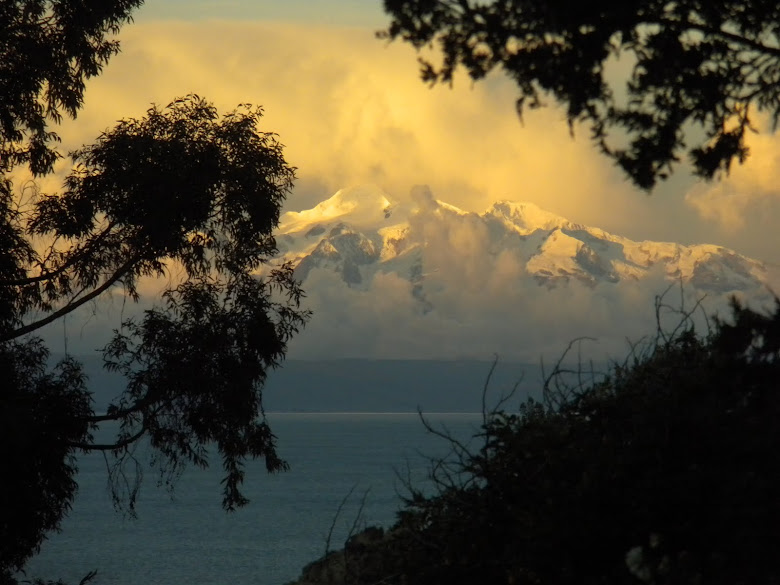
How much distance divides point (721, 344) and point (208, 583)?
5951 cm

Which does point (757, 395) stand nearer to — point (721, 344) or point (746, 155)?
point (721, 344)

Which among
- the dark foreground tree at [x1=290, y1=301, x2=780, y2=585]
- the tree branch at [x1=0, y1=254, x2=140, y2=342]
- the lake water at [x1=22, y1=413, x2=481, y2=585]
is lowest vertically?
the lake water at [x1=22, y1=413, x2=481, y2=585]

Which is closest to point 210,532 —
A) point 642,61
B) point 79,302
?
point 79,302

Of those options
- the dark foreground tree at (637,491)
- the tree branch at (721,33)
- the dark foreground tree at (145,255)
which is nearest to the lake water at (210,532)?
the dark foreground tree at (145,255)

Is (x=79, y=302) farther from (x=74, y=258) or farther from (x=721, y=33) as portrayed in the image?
(x=721, y=33)

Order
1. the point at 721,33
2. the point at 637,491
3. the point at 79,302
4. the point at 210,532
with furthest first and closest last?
1. the point at 210,532
2. the point at 79,302
3. the point at 721,33
4. the point at 637,491

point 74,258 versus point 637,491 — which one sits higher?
point 74,258

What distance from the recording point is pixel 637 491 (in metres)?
7.21

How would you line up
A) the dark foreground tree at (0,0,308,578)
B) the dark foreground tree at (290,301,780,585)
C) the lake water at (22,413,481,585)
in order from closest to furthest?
the dark foreground tree at (290,301,780,585) < the dark foreground tree at (0,0,308,578) < the lake water at (22,413,481,585)

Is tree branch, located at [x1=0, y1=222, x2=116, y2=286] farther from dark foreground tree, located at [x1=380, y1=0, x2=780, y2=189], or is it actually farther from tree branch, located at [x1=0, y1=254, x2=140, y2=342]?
dark foreground tree, located at [x1=380, y1=0, x2=780, y2=189]

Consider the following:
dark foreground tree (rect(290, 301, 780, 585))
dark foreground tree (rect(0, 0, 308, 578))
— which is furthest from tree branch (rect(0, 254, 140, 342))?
dark foreground tree (rect(290, 301, 780, 585))

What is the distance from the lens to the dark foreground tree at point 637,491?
6945mm

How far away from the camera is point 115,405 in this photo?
18.5 meters

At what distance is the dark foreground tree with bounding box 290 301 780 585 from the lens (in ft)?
22.8
